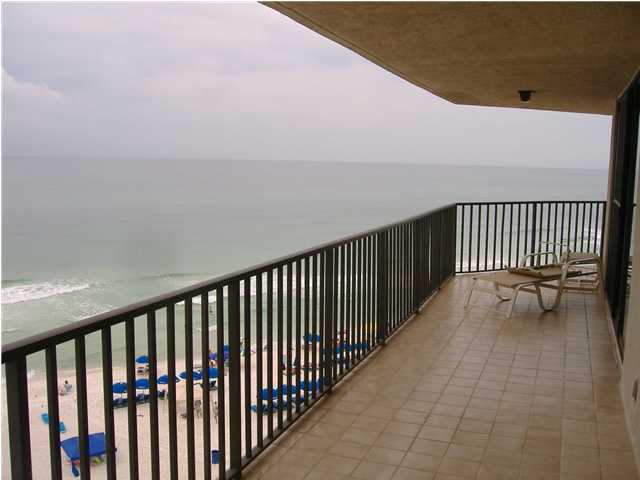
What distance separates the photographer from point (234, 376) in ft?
8.75

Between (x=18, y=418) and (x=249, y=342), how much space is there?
4.41ft

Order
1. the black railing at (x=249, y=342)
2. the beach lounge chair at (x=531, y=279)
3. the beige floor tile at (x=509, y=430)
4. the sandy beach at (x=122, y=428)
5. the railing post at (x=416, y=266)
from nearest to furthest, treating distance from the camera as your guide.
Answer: the black railing at (x=249, y=342)
the beige floor tile at (x=509, y=430)
the railing post at (x=416, y=266)
the beach lounge chair at (x=531, y=279)
the sandy beach at (x=122, y=428)

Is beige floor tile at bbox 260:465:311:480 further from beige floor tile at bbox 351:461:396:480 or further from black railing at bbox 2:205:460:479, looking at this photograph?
beige floor tile at bbox 351:461:396:480

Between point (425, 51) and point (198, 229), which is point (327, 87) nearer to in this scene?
point (198, 229)

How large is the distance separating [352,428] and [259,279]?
1067 mm

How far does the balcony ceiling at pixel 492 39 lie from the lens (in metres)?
3.12

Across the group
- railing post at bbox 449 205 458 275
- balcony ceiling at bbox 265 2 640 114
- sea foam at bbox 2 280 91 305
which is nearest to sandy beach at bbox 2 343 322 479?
railing post at bbox 449 205 458 275

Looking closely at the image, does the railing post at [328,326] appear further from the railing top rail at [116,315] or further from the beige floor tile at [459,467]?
the beige floor tile at [459,467]

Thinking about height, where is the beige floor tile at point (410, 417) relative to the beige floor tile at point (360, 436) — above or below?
above

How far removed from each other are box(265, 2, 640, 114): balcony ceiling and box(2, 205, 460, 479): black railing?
1.34 meters

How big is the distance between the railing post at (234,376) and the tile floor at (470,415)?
138 millimetres

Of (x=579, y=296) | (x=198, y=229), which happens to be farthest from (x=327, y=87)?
(x=579, y=296)

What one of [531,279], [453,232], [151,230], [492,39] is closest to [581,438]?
[492,39]

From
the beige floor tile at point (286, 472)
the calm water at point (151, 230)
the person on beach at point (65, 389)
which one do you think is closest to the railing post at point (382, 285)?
the beige floor tile at point (286, 472)
